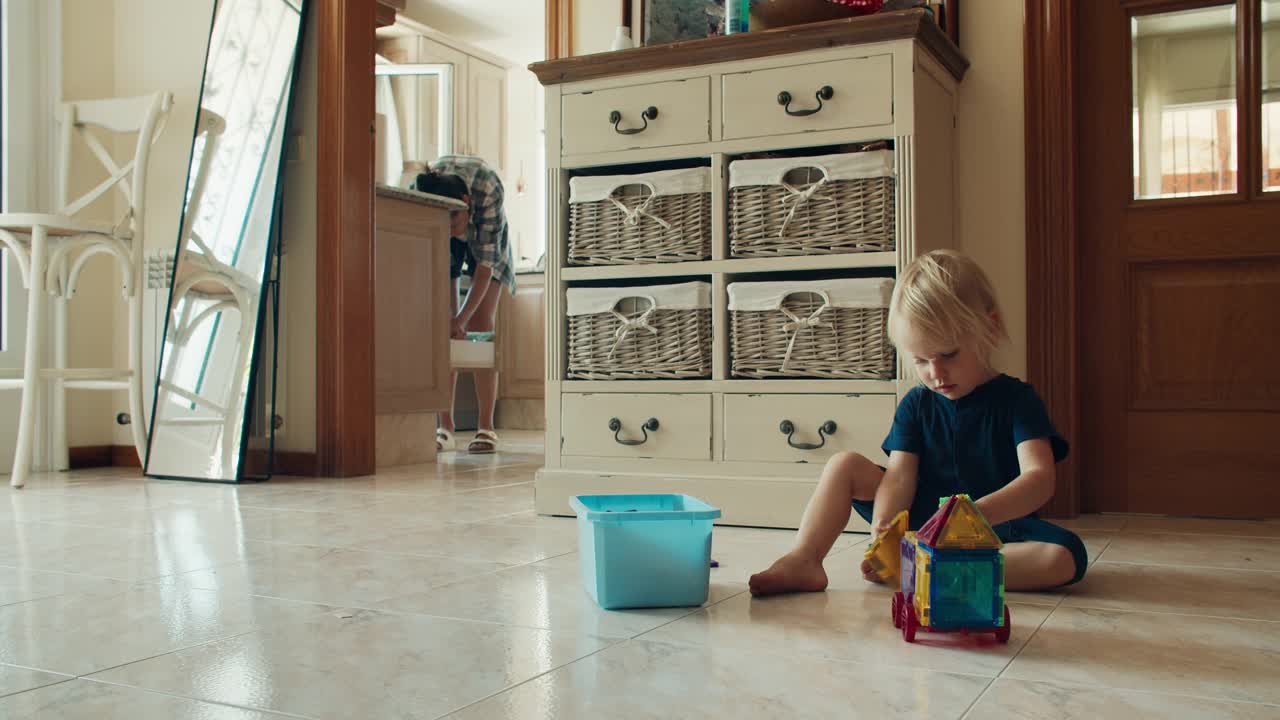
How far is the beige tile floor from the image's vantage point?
96 centimetres

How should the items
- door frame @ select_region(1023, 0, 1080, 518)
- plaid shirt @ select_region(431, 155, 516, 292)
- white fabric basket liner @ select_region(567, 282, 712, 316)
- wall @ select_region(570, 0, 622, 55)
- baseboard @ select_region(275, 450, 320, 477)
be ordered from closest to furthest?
1. white fabric basket liner @ select_region(567, 282, 712, 316)
2. door frame @ select_region(1023, 0, 1080, 518)
3. wall @ select_region(570, 0, 622, 55)
4. baseboard @ select_region(275, 450, 320, 477)
5. plaid shirt @ select_region(431, 155, 516, 292)

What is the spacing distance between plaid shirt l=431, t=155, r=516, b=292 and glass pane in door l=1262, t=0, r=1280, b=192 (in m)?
2.77

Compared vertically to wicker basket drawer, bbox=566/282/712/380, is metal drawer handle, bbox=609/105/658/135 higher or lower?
higher

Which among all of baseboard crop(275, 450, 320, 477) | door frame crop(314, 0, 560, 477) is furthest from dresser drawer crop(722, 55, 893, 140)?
baseboard crop(275, 450, 320, 477)

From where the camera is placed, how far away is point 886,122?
204 centimetres

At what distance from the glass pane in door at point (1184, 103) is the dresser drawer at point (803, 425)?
0.84 metres

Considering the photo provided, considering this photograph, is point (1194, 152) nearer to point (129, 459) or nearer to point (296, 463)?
point (296, 463)

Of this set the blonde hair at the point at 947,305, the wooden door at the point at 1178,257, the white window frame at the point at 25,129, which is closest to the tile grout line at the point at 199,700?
the blonde hair at the point at 947,305

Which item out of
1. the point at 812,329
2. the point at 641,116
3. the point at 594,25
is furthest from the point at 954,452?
the point at 594,25

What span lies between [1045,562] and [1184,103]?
1299 millimetres

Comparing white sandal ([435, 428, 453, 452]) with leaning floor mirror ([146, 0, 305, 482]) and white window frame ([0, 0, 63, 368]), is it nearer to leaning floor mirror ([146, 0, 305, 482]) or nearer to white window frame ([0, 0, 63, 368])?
leaning floor mirror ([146, 0, 305, 482])

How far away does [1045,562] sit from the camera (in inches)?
57.5

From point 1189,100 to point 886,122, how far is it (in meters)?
0.73

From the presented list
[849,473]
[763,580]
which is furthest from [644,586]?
[849,473]
